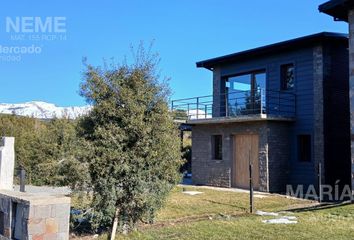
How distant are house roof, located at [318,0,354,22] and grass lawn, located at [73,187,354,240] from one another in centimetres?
596

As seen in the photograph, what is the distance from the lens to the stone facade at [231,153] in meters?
16.2

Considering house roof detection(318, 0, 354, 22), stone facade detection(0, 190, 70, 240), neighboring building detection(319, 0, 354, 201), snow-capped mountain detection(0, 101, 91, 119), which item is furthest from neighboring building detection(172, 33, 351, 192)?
stone facade detection(0, 190, 70, 240)

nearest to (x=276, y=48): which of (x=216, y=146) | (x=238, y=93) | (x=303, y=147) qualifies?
(x=238, y=93)

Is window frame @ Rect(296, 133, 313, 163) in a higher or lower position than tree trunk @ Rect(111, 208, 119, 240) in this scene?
higher

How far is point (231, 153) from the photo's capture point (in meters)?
17.8

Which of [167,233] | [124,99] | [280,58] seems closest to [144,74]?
[124,99]

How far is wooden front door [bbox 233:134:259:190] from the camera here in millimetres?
16875

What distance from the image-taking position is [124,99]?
287 inches

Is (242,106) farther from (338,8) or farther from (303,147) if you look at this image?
(338,8)

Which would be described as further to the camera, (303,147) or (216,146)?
(216,146)

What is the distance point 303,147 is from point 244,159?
247cm

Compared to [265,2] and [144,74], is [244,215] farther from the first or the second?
[265,2]

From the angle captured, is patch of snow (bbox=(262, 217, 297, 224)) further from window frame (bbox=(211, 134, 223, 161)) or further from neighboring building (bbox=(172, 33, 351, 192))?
window frame (bbox=(211, 134, 223, 161))

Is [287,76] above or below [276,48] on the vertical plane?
below
